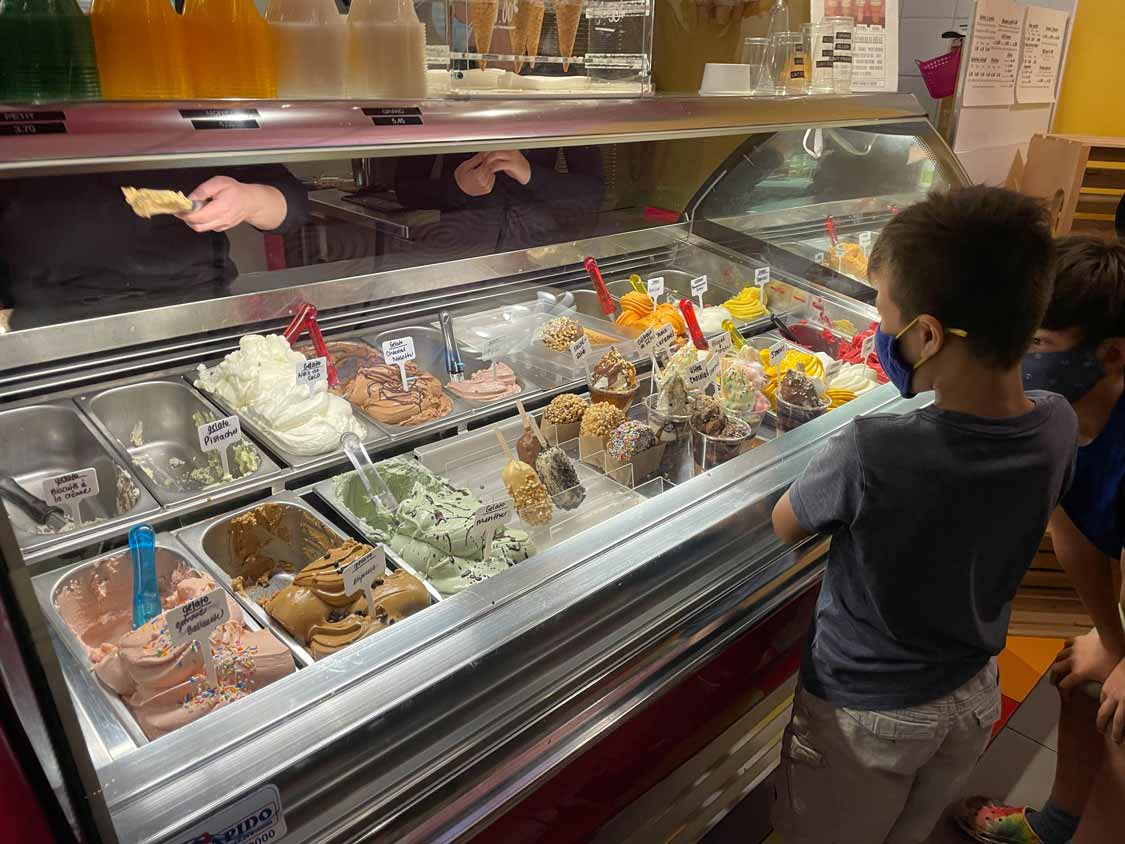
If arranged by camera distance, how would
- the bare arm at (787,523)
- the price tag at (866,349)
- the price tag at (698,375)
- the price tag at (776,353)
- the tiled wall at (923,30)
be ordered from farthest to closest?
the tiled wall at (923,30) < the price tag at (866,349) < the price tag at (776,353) < the price tag at (698,375) < the bare arm at (787,523)

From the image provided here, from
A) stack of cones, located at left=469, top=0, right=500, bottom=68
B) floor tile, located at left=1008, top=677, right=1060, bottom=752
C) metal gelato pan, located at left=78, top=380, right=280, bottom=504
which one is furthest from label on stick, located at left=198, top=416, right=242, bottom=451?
floor tile, located at left=1008, top=677, right=1060, bottom=752

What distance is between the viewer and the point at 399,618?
1604mm

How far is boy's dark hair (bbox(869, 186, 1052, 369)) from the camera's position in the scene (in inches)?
64.4

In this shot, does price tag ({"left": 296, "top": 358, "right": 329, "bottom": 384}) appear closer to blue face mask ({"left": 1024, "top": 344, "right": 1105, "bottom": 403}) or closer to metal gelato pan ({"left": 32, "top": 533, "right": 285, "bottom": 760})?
metal gelato pan ({"left": 32, "top": 533, "right": 285, "bottom": 760})

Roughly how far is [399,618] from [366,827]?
0.40 meters

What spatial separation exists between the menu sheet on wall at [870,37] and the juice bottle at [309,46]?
90.7 inches

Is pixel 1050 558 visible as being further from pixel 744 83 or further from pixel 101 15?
pixel 101 15

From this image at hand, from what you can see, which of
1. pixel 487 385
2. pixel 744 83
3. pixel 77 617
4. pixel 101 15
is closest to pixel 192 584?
pixel 77 617

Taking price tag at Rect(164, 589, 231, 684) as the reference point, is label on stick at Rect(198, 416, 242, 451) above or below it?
above

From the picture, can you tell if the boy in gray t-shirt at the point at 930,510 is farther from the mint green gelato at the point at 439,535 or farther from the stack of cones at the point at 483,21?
the stack of cones at the point at 483,21

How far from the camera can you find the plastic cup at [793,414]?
2.53 metres

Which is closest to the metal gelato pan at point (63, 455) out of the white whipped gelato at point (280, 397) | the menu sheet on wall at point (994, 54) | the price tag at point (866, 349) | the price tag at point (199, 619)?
the white whipped gelato at point (280, 397)

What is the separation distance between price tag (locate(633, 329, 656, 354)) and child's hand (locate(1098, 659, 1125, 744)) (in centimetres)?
157

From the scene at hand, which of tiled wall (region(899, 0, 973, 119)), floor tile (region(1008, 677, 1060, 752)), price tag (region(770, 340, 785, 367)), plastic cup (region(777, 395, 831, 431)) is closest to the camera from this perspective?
plastic cup (region(777, 395, 831, 431))
